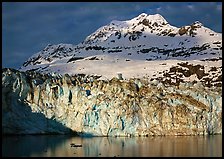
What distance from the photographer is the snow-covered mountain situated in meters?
94.9

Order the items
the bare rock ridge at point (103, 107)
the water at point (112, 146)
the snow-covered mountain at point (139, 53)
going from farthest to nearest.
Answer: the snow-covered mountain at point (139, 53)
the bare rock ridge at point (103, 107)
the water at point (112, 146)

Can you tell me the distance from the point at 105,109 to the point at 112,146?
618 centimetres

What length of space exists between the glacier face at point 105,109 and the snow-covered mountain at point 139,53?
5134 centimetres

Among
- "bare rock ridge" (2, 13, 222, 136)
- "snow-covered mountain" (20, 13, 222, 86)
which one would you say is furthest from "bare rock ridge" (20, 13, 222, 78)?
"bare rock ridge" (2, 13, 222, 136)

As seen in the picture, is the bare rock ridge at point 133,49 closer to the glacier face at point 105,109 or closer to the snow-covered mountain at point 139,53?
the snow-covered mountain at point 139,53

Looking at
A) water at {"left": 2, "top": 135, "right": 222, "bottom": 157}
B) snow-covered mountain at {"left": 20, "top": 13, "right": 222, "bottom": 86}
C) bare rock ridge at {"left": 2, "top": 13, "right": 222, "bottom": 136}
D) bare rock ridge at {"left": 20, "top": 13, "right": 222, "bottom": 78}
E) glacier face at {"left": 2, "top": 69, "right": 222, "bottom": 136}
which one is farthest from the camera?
bare rock ridge at {"left": 20, "top": 13, "right": 222, "bottom": 78}

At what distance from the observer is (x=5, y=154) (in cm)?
2027

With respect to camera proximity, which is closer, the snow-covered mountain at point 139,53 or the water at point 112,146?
the water at point 112,146

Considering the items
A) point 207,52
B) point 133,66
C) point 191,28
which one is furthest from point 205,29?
point 133,66

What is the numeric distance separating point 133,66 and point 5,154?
7831cm

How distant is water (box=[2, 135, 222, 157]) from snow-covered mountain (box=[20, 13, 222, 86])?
55225mm

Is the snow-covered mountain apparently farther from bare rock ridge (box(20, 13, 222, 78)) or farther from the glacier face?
the glacier face

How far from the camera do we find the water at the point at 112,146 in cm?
2209

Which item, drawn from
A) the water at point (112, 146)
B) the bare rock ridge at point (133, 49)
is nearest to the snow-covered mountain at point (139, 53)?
the bare rock ridge at point (133, 49)
